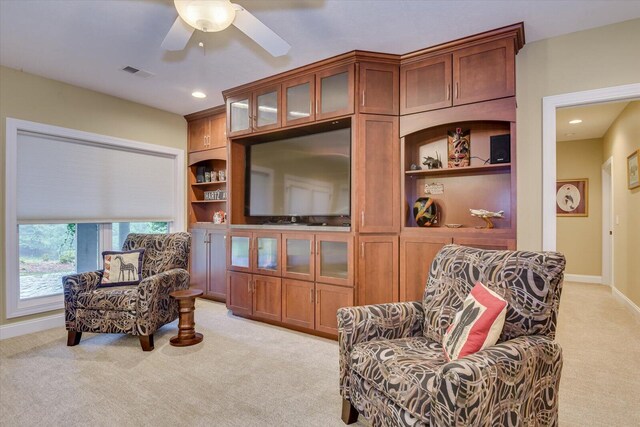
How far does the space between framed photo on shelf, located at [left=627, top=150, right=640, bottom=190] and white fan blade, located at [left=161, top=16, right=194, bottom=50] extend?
15.7ft

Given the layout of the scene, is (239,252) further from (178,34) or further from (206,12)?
(206,12)

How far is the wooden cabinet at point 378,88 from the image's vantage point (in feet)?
9.91

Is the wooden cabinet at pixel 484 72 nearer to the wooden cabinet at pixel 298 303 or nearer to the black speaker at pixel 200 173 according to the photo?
the wooden cabinet at pixel 298 303

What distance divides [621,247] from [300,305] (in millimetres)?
4547

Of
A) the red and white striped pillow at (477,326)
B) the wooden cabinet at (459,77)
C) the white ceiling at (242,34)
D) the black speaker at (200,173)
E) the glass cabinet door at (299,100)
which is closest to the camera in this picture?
the red and white striped pillow at (477,326)

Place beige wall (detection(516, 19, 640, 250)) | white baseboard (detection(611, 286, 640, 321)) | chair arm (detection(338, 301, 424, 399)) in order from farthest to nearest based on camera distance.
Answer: white baseboard (detection(611, 286, 640, 321)) < beige wall (detection(516, 19, 640, 250)) < chair arm (detection(338, 301, 424, 399))

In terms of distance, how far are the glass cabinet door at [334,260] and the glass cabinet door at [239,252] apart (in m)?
0.94

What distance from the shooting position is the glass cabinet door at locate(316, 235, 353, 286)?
3.04 m

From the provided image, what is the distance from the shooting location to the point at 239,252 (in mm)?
3855

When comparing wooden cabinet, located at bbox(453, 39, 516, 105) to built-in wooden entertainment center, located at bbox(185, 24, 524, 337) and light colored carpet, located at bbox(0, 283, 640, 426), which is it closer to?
built-in wooden entertainment center, located at bbox(185, 24, 524, 337)

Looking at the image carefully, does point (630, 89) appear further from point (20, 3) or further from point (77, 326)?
point (77, 326)

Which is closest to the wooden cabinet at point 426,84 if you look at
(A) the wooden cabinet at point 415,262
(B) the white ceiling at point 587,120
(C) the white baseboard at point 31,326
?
(A) the wooden cabinet at point 415,262

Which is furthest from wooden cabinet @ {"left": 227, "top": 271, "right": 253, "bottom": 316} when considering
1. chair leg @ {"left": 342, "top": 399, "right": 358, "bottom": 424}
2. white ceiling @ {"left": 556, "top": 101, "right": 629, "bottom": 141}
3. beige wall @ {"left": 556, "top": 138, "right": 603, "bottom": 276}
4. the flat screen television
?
beige wall @ {"left": 556, "top": 138, "right": 603, "bottom": 276}

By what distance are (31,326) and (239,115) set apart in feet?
9.98
